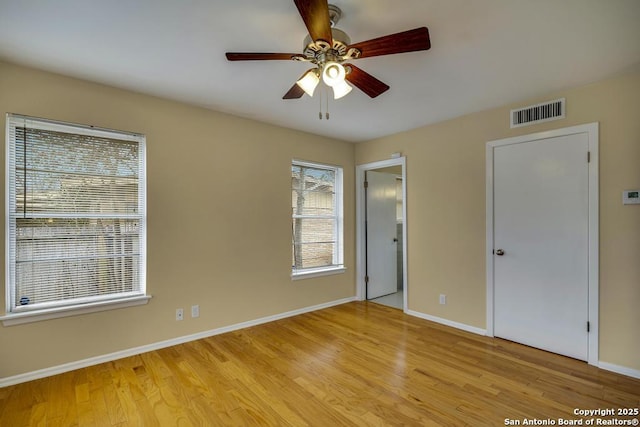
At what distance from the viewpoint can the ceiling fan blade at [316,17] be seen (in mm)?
1371

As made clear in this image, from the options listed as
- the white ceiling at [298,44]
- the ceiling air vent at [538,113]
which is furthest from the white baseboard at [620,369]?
the white ceiling at [298,44]

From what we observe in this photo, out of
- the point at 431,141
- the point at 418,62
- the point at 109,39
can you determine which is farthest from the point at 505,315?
the point at 109,39

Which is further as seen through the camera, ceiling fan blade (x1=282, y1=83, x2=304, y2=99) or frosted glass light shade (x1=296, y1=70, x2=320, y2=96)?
ceiling fan blade (x1=282, y1=83, x2=304, y2=99)

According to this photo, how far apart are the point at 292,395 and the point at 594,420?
1960 mm

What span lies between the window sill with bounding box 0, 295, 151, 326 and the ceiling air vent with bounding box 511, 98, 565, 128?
156 inches

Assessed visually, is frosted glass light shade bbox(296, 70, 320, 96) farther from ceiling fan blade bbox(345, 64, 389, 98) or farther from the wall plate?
the wall plate

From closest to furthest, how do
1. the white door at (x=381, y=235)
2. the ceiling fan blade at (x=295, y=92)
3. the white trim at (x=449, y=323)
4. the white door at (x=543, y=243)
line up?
the ceiling fan blade at (x=295, y=92)
the white door at (x=543, y=243)
the white trim at (x=449, y=323)
the white door at (x=381, y=235)

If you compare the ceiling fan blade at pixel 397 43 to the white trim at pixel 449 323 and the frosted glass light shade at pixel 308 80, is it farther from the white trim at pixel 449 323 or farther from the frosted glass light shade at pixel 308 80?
the white trim at pixel 449 323

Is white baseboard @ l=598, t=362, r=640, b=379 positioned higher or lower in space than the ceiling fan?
lower

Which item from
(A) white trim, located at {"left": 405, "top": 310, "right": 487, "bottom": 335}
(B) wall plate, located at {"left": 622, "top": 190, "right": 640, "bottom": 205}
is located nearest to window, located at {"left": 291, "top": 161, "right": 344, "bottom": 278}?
(A) white trim, located at {"left": 405, "top": 310, "right": 487, "bottom": 335}

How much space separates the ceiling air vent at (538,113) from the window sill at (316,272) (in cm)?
278

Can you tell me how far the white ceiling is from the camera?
1.72 metres

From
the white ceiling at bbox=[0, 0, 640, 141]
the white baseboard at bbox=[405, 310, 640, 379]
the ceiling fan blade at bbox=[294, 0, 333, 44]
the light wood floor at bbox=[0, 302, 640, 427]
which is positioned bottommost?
the light wood floor at bbox=[0, 302, 640, 427]

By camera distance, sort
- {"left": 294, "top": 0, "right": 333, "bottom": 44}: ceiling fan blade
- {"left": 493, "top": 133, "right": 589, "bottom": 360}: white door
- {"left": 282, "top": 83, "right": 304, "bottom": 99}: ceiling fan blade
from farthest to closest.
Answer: {"left": 493, "top": 133, "right": 589, "bottom": 360}: white door → {"left": 282, "top": 83, "right": 304, "bottom": 99}: ceiling fan blade → {"left": 294, "top": 0, "right": 333, "bottom": 44}: ceiling fan blade
